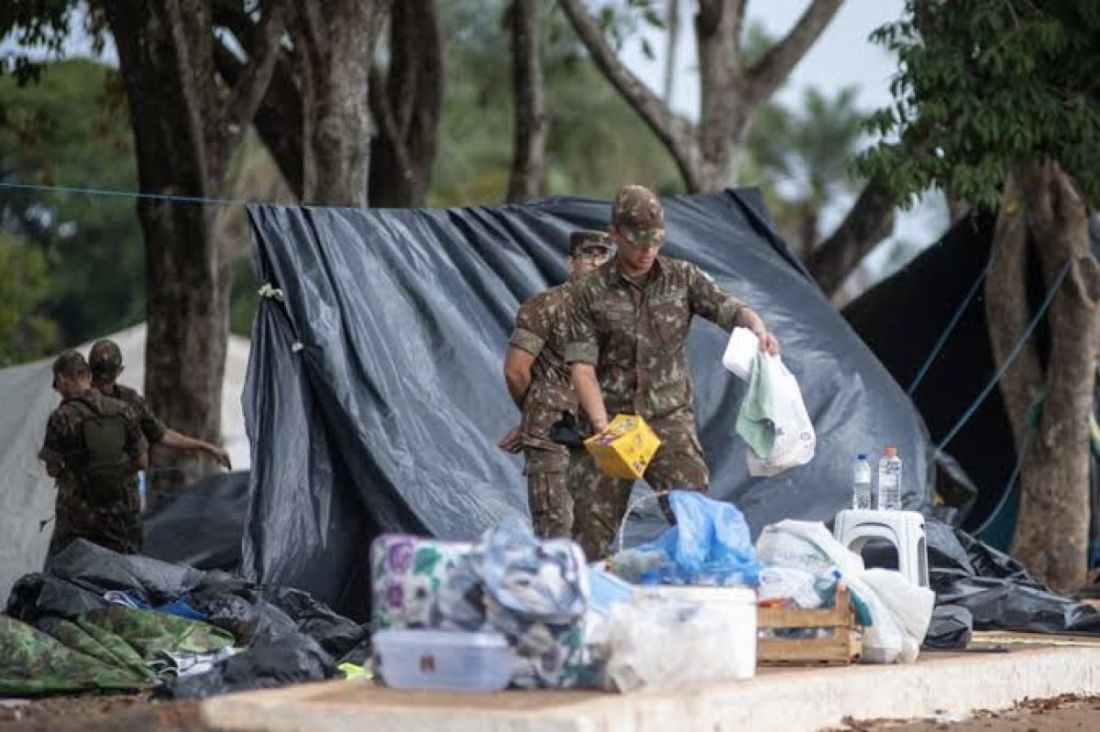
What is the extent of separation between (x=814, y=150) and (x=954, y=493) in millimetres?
53257

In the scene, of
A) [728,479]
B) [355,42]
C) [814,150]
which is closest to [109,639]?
[728,479]

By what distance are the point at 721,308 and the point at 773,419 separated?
18.1 inches

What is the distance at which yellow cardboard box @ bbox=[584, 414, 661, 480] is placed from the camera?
25.9 ft

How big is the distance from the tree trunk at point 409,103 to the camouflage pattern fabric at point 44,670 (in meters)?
8.17

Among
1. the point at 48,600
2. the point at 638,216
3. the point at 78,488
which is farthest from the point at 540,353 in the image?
the point at 78,488

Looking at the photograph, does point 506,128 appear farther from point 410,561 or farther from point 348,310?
point 410,561

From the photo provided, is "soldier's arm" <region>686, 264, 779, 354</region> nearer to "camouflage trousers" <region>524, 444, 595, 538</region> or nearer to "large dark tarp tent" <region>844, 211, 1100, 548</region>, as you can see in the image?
"camouflage trousers" <region>524, 444, 595, 538</region>

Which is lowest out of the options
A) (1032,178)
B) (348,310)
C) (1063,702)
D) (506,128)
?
(1063,702)

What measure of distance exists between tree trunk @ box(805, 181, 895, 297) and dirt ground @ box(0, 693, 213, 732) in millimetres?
9301

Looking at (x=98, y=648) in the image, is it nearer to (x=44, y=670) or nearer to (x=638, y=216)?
(x=44, y=670)

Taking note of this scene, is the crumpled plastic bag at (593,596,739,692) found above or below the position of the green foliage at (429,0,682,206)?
below

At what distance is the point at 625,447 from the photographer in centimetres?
790

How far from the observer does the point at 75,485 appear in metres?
10.3

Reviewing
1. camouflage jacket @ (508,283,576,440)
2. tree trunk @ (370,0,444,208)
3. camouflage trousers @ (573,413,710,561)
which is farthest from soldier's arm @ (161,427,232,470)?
tree trunk @ (370,0,444,208)
